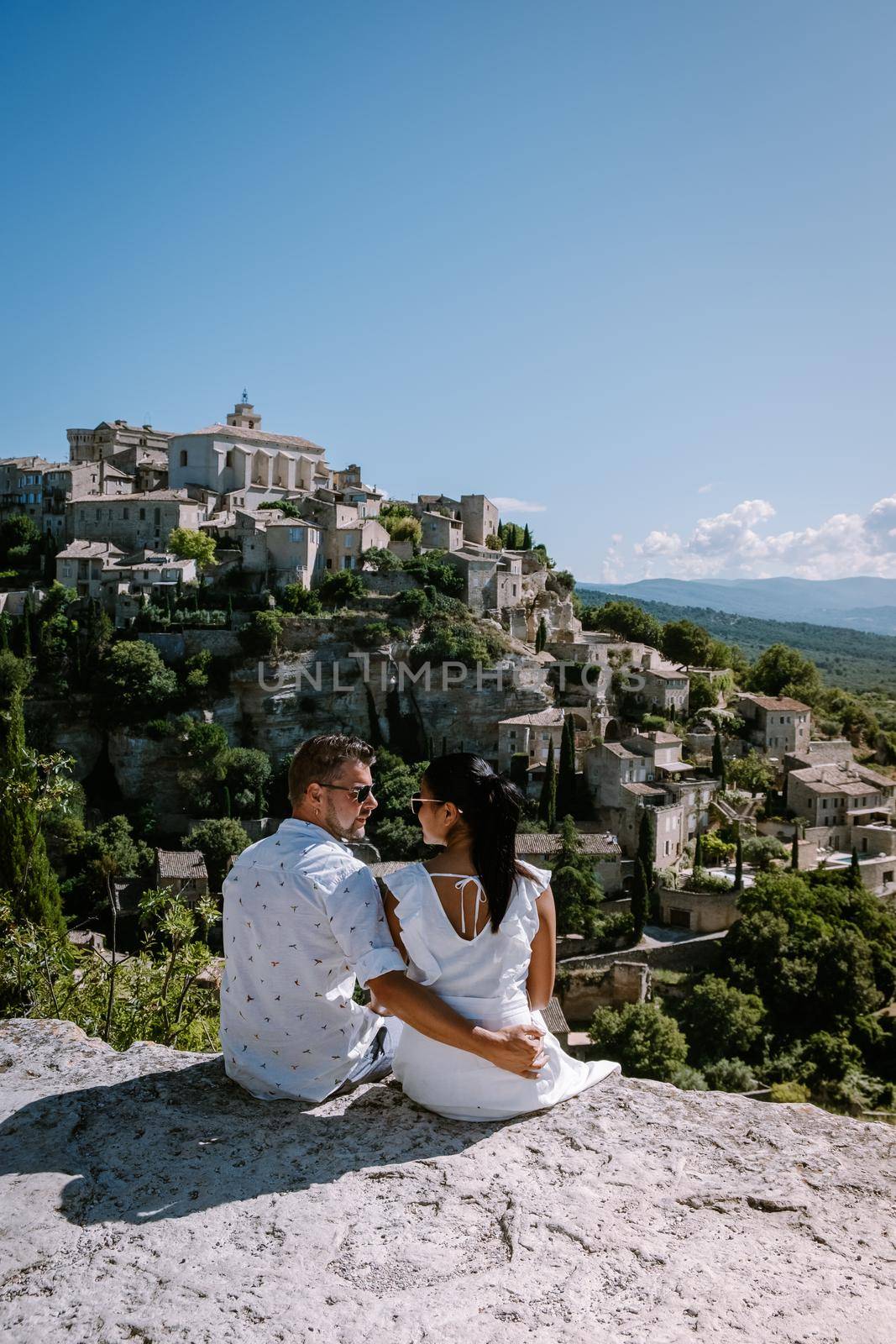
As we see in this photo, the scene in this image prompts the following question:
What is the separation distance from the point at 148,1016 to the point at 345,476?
5223 cm

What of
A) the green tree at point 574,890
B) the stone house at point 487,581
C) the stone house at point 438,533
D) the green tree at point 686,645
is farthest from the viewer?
the green tree at point 686,645

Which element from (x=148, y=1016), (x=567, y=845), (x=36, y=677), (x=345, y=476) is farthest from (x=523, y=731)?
(x=148, y=1016)

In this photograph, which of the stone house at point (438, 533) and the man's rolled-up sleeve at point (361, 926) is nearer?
the man's rolled-up sleeve at point (361, 926)

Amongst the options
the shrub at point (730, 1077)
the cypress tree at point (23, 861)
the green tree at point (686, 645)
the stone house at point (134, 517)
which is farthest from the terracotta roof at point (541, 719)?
the cypress tree at point (23, 861)

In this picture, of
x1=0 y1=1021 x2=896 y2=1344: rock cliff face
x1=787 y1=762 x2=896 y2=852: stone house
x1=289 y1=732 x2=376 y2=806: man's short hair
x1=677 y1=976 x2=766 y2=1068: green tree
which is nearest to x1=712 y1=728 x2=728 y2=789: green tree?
x1=787 y1=762 x2=896 y2=852: stone house

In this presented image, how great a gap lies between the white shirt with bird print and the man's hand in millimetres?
454

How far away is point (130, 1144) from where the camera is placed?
10.9 ft

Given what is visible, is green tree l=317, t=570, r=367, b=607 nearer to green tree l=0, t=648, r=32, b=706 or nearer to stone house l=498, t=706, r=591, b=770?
stone house l=498, t=706, r=591, b=770

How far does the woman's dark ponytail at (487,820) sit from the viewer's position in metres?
3.41

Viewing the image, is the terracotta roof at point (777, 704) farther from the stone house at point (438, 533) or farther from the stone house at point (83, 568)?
the stone house at point (83, 568)

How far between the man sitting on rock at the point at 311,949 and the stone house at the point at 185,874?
92.6 ft

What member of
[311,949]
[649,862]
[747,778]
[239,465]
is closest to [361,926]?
[311,949]

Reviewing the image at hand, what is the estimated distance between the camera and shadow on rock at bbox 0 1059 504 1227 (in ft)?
9.80

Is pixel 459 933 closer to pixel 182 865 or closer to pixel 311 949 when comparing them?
pixel 311 949
